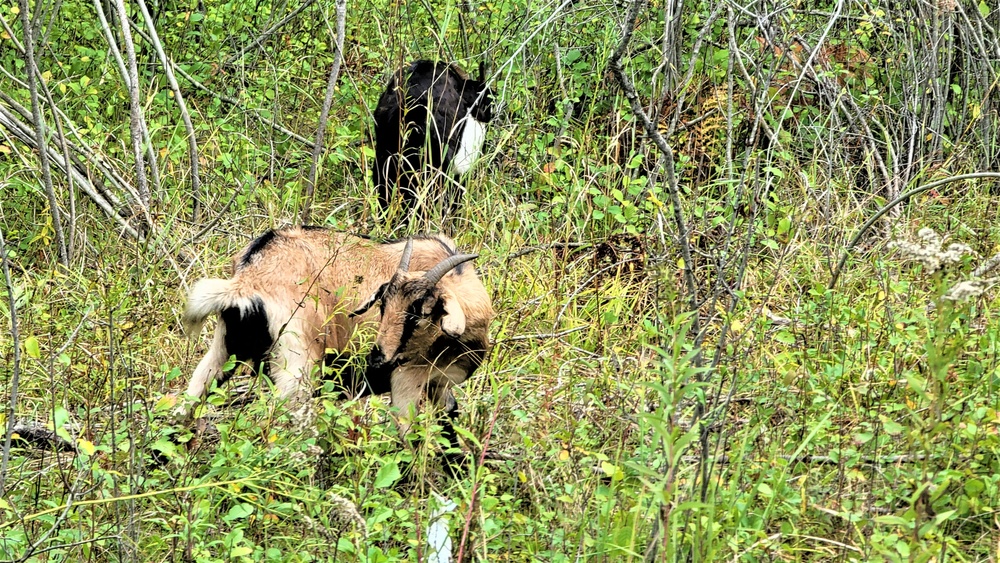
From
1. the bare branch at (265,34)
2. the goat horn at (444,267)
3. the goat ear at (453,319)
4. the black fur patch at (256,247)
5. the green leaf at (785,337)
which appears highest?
the bare branch at (265,34)

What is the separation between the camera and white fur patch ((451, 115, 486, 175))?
689cm

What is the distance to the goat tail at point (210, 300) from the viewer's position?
165 inches

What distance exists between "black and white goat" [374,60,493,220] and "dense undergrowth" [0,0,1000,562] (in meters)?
0.15

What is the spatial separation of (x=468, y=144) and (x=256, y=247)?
280cm

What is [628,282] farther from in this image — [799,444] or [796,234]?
[799,444]

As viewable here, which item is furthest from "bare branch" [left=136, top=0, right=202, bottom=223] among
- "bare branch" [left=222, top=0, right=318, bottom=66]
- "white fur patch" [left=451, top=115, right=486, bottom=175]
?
"white fur patch" [left=451, top=115, right=486, bottom=175]

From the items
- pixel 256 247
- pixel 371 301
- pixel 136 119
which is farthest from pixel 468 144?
pixel 371 301

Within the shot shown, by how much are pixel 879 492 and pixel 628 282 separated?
2.55 m

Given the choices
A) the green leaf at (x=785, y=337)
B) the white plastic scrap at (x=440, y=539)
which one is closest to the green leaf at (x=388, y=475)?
the white plastic scrap at (x=440, y=539)

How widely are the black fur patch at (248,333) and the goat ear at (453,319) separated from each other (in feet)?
2.30

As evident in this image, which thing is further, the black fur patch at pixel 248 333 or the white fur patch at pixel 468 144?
the white fur patch at pixel 468 144

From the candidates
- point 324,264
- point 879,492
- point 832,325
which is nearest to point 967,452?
point 879,492

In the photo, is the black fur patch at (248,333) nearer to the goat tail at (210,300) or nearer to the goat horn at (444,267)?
the goat tail at (210,300)

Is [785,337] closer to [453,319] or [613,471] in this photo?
[453,319]
